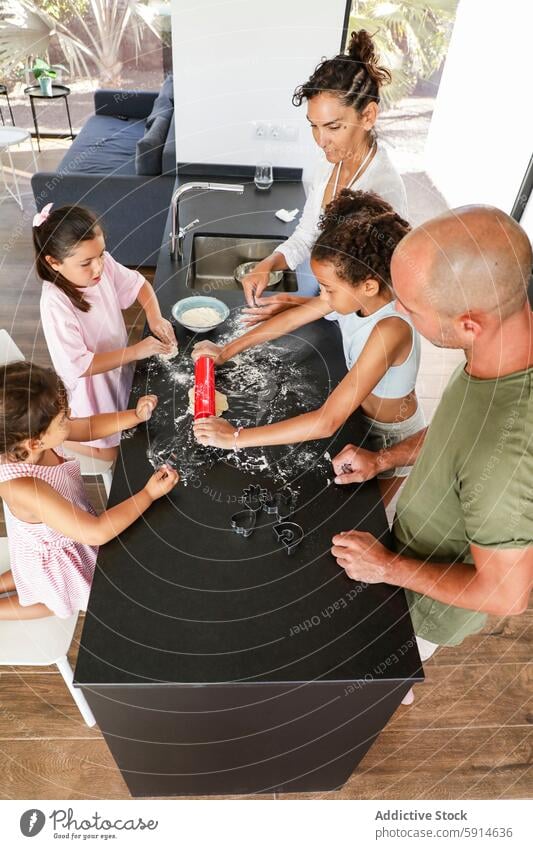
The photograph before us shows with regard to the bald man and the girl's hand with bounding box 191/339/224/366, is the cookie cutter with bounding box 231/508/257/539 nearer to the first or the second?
the bald man

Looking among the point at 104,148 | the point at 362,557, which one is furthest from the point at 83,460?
the point at 104,148

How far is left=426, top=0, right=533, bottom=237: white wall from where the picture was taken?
3613 millimetres

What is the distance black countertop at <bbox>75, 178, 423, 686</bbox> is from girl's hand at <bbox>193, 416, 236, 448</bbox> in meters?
0.05

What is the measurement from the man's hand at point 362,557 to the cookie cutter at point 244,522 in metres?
0.18

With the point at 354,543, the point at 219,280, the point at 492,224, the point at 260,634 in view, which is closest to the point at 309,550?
the point at 354,543

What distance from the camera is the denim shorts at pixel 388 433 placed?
1565 mm

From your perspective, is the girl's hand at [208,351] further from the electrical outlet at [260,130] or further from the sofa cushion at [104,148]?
the sofa cushion at [104,148]

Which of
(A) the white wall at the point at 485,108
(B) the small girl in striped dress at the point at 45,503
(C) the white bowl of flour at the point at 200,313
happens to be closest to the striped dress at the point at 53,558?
(B) the small girl in striped dress at the point at 45,503

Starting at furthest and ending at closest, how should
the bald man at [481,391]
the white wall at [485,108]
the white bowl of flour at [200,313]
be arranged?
the white wall at [485,108] < the white bowl of flour at [200,313] < the bald man at [481,391]

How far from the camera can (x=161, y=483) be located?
1299 mm

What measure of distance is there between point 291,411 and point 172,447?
330 mm

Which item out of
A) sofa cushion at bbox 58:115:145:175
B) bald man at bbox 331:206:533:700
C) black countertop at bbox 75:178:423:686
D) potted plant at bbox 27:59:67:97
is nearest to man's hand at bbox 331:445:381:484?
black countertop at bbox 75:178:423:686

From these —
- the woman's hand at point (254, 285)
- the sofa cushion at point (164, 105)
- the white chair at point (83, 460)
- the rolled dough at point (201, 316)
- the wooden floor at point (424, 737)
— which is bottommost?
the wooden floor at point (424, 737)
